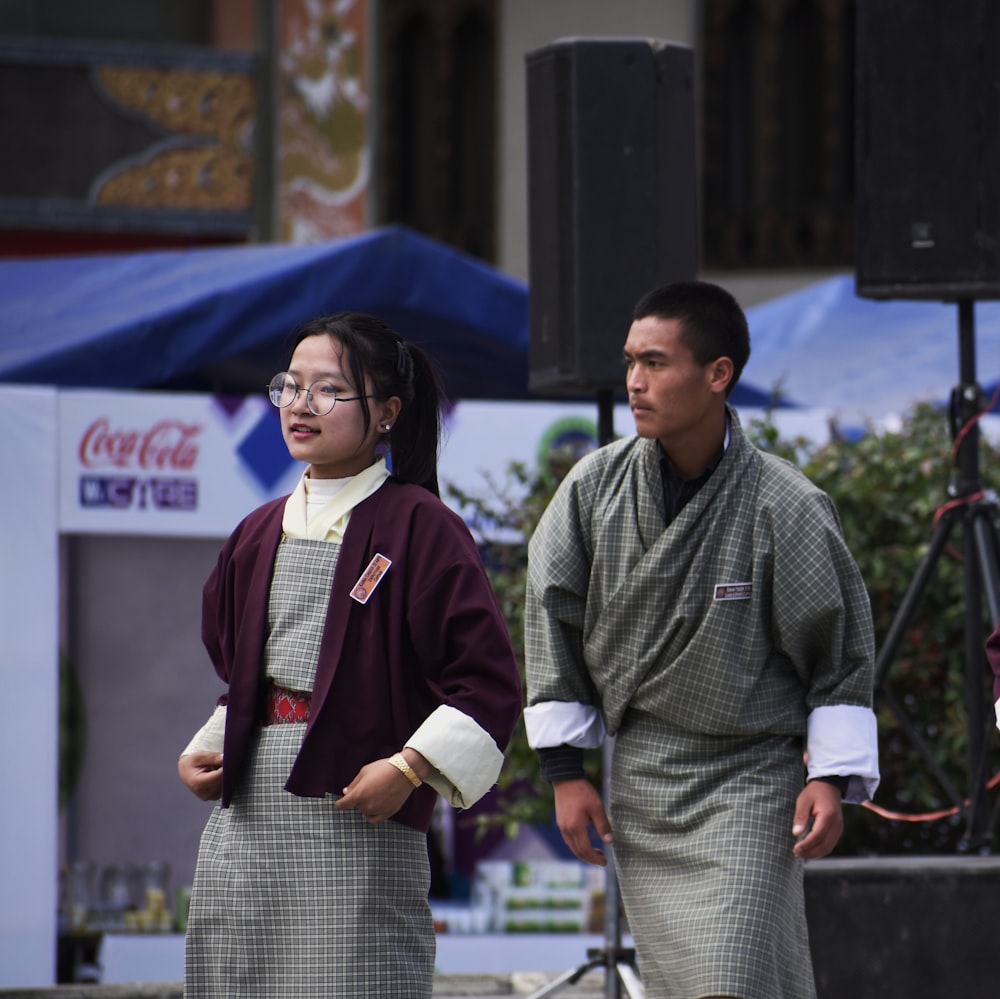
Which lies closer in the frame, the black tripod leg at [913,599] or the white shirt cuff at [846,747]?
the white shirt cuff at [846,747]

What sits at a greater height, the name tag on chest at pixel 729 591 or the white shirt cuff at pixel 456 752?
the name tag on chest at pixel 729 591

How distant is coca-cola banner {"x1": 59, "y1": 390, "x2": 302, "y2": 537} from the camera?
20.2 ft

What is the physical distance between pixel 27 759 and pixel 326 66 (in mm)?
7650

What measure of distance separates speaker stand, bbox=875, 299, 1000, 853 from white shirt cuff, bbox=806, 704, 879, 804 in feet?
4.90

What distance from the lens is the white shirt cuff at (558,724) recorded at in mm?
3359

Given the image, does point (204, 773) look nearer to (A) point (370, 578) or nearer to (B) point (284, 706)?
(B) point (284, 706)

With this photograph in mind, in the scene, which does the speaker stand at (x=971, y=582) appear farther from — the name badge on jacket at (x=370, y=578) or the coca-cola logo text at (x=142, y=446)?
the coca-cola logo text at (x=142, y=446)

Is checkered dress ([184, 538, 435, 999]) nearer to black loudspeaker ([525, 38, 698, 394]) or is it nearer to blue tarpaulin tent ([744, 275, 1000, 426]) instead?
black loudspeaker ([525, 38, 698, 394])

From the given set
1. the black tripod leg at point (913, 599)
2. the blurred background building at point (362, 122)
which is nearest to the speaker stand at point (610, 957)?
the black tripod leg at point (913, 599)

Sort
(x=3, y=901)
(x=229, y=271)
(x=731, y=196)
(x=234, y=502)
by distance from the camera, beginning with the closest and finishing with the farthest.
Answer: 1. (x=3, y=901)
2. (x=234, y=502)
3. (x=229, y=271)
4. (x=731, y=196)

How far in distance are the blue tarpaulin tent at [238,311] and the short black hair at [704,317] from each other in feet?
12.8

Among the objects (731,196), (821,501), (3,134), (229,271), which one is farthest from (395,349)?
(731,196)

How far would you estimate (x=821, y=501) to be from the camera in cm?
334

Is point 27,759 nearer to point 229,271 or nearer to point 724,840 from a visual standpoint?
point 229,271
